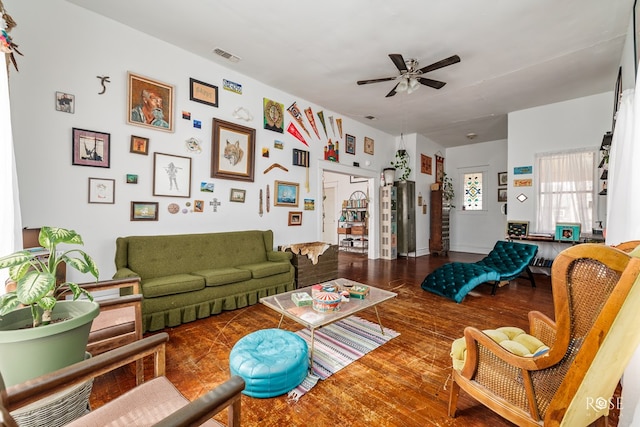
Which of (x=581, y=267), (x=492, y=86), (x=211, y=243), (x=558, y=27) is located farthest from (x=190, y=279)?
(x=492, y=86)

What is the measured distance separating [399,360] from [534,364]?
3.96ft

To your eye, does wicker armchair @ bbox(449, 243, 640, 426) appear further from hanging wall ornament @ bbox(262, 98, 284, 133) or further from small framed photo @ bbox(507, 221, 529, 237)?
small framed photo @ bbox(507, 221, 529, 237)

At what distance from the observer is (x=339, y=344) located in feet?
7.97

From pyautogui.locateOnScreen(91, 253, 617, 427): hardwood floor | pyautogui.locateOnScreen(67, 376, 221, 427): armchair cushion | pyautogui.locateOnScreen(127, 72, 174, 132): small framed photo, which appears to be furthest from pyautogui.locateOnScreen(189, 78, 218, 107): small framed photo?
pyautogui.locateOnScreen(67, 376, 221, 427): armchair cushion

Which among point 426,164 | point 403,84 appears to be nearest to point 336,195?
point 426,164

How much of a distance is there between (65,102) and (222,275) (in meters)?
2.38

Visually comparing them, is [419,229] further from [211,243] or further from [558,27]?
[211,243]

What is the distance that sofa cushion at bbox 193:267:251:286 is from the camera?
3037 mm

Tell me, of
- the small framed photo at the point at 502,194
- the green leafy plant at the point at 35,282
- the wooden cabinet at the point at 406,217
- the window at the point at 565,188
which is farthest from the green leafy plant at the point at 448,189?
the green leafy plant at the point at 35,282

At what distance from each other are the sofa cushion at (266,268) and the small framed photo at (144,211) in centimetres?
123

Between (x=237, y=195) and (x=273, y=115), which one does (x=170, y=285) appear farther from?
(x=273, y=115)

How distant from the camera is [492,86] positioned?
14.5ft

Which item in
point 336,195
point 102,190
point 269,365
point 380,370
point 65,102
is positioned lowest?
point 380,370

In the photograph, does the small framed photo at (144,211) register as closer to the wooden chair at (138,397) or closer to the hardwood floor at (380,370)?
the hardwood floor at (380,370)
